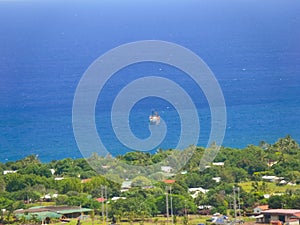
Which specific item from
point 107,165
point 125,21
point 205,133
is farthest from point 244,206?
point 125,21

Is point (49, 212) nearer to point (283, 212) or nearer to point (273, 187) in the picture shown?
point (283, 212)

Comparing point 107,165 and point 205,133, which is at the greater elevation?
point 205,133

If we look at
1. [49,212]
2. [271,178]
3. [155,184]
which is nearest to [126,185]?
[155,184]

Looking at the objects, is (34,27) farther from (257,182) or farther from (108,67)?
(257,182)

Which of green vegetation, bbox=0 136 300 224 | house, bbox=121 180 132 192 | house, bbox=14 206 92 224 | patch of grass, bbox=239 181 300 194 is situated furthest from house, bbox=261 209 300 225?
house, bbox=121 180 132 192

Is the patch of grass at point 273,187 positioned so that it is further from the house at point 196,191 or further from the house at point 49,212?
the house at point 49,212
